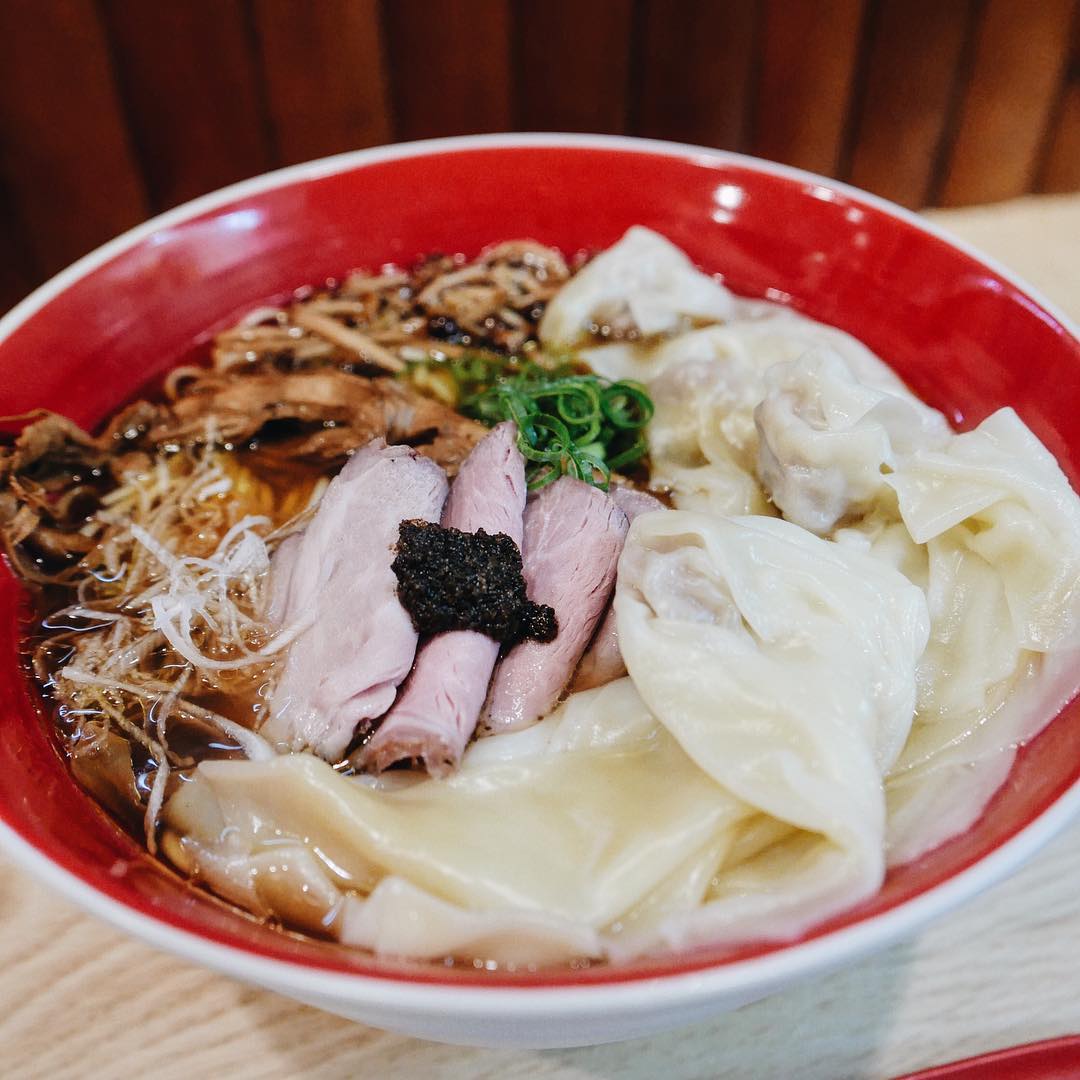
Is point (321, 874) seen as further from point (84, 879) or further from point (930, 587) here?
point (930, 587)

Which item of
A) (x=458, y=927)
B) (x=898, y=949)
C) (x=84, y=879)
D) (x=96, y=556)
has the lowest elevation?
(x=898, y=949)

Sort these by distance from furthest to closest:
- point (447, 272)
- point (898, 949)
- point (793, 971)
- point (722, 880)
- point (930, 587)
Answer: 1. point (447, 272)
2. point (930, 587)
3. point (898, 949)
4. point (722, 880)
5. point (793, 971)

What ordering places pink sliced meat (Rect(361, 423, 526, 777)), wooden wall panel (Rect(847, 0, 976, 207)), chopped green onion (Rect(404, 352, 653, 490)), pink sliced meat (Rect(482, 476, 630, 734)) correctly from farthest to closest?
wooden wall panel (Rect(847, 0, 976, 207))
chopped green onion (Rect(404, 352, 653, 490))
pink sliced meat (Rect(482, 476, 630, 734))
pink sliced meat (Rect(361, 423, 526, 777))

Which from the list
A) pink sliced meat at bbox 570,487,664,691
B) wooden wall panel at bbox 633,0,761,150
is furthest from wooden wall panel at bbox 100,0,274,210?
pink sliced meat at bbox 570,487,664,691

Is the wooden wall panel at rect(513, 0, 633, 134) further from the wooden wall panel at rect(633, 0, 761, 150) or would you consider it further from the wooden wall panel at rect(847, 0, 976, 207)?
the wooden wall panel at rect(847, 0, 976, 207)

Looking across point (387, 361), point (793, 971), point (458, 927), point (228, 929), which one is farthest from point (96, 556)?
point (793, 971)

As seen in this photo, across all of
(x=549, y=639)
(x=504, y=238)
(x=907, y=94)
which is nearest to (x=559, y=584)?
(x=549, y=639)
